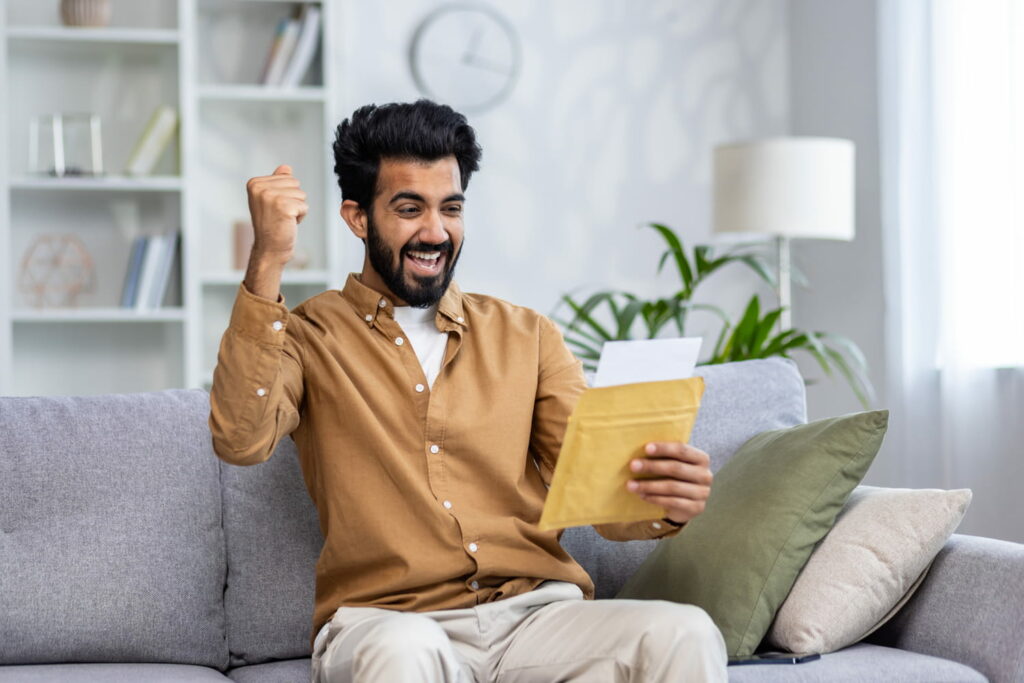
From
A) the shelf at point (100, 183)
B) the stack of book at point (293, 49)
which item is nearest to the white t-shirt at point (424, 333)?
the shelf at point (100, 183)

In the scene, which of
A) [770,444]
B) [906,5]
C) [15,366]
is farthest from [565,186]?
[770,444]

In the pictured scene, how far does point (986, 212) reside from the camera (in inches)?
129

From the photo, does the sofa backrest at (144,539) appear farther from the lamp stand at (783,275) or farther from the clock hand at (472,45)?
the clock hand at (472,45)

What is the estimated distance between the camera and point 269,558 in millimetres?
1889

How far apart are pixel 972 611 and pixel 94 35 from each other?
2.89 metres

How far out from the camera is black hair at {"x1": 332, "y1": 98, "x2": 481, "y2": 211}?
1.78 metres

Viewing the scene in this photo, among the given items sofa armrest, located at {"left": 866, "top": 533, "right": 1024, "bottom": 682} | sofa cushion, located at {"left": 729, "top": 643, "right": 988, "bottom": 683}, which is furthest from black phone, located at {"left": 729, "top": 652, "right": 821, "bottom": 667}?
sofa armrest, located at {"left": 866, "top": 533, "right": 1024, "bottom": 682}

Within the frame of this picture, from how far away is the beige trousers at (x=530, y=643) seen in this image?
1.42m

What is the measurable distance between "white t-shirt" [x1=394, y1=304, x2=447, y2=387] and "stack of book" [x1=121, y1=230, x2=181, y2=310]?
6.52 feet

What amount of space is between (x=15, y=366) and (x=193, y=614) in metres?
2.09

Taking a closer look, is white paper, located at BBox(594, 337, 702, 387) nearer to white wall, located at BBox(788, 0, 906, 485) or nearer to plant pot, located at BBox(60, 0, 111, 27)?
white wall, located at BBox(788, 0, 906, 485)

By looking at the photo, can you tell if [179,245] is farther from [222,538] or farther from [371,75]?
[222,538]

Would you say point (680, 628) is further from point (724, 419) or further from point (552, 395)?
point (724, 419)

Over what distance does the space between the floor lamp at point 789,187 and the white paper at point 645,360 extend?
198 centimetres
